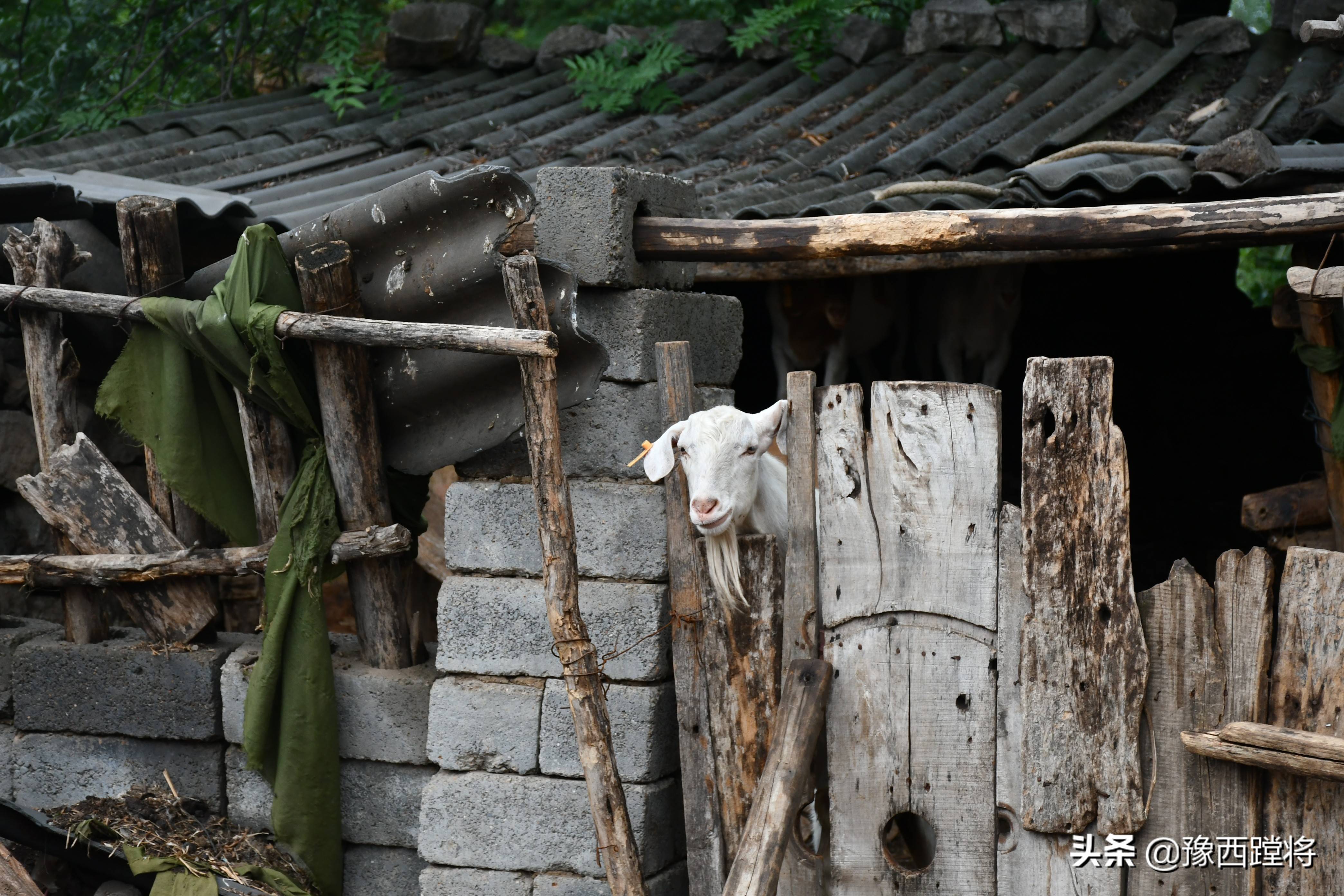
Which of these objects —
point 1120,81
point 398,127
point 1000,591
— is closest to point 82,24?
point 398,127

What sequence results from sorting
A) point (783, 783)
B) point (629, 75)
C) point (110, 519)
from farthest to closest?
point (629, 75), point (110, 519), point (783, 783)

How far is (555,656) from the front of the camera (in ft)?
12.5

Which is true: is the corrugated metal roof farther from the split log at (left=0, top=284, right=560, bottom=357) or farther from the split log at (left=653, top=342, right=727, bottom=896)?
the split log at (left=653, top=342, right=727, bottom=896)

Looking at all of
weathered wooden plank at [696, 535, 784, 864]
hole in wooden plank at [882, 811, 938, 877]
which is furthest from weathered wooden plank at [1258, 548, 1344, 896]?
weathered wooden plank at [696, 535, 784, 864]

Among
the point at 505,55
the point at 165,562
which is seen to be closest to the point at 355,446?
the point at 165,562

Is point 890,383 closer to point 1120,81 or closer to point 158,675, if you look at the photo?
point 158,675

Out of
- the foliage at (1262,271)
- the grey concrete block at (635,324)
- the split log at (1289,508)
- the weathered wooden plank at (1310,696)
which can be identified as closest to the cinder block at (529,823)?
the grey concrete block at (635,324)

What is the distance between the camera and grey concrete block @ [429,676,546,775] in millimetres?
3854

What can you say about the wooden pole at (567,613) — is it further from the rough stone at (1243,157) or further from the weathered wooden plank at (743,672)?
the rough stone at (1243,157)

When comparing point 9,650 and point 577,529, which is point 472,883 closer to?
point 577,529

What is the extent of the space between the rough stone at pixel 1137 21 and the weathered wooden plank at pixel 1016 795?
191 inches

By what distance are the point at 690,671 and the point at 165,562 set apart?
6.67ft

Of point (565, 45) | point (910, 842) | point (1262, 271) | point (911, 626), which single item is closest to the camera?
point (911, 626)

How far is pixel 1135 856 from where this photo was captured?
2.96 meters
